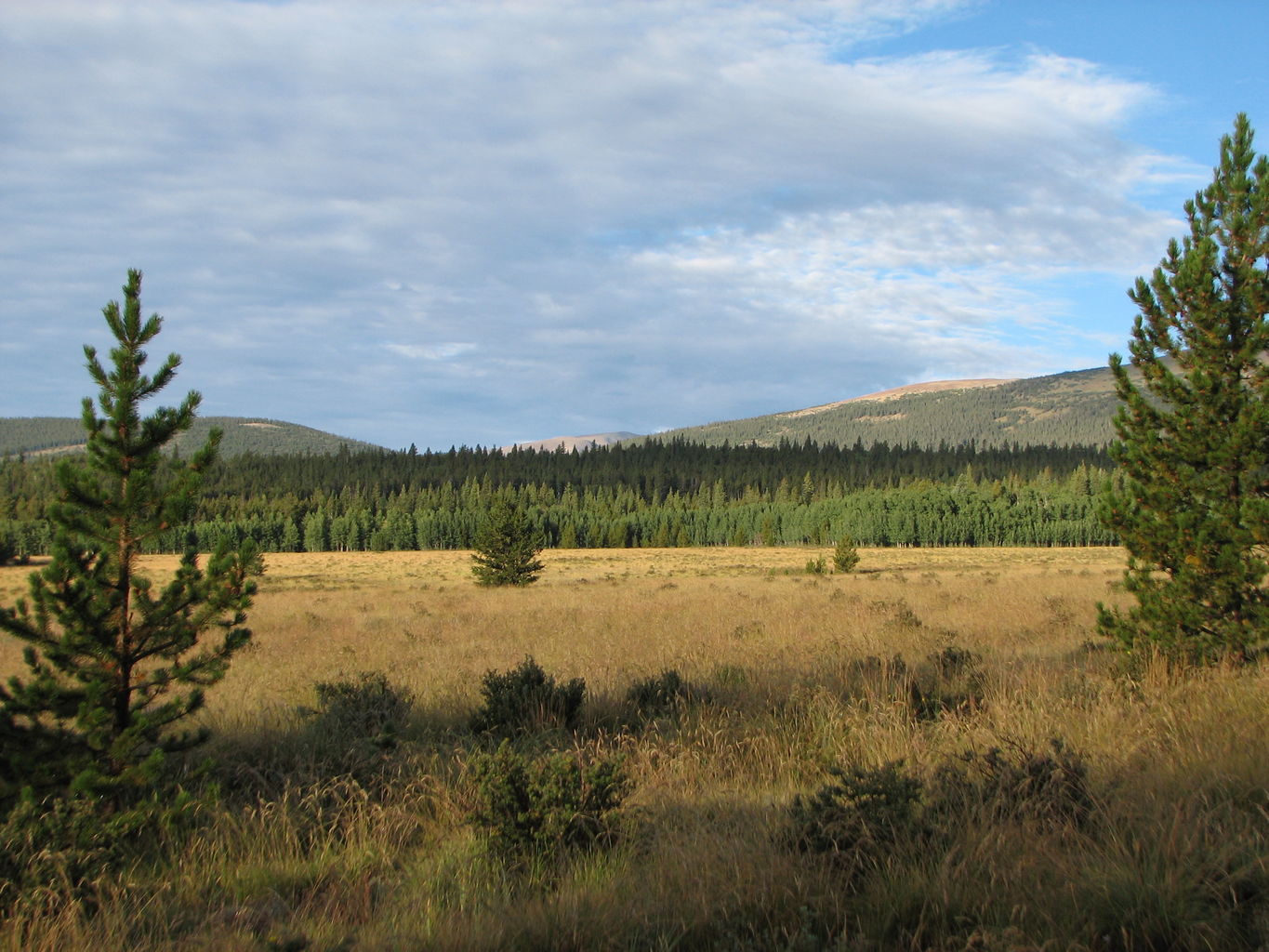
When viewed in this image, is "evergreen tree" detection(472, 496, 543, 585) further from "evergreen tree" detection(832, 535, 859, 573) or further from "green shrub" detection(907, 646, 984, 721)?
"green shrub" detection(907, 646, 984, 721)

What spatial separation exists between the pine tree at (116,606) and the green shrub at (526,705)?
2414 mm

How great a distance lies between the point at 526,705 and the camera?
22.8 feet

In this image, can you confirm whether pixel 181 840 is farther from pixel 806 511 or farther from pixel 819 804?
A: pixel 806 511

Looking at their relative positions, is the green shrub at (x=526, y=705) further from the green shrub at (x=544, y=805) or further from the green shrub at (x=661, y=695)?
the green shrub at (x=544, y=805)

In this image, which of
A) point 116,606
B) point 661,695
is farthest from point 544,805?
point 661,695

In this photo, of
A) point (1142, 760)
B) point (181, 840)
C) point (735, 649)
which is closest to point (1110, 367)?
point (1142, 760)

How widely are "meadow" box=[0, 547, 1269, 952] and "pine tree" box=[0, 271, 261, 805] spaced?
0.69 meters

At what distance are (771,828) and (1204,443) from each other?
20.6ft

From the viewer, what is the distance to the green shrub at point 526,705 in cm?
670

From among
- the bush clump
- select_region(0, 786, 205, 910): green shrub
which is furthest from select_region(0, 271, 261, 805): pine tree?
the bush clump

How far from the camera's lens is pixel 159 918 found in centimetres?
Result: 347

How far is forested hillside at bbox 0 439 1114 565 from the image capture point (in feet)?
354

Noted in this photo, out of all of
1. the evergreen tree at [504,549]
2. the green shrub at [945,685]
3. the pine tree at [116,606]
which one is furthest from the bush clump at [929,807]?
the evergreen tree at [504,549]

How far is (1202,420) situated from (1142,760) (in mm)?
4330
